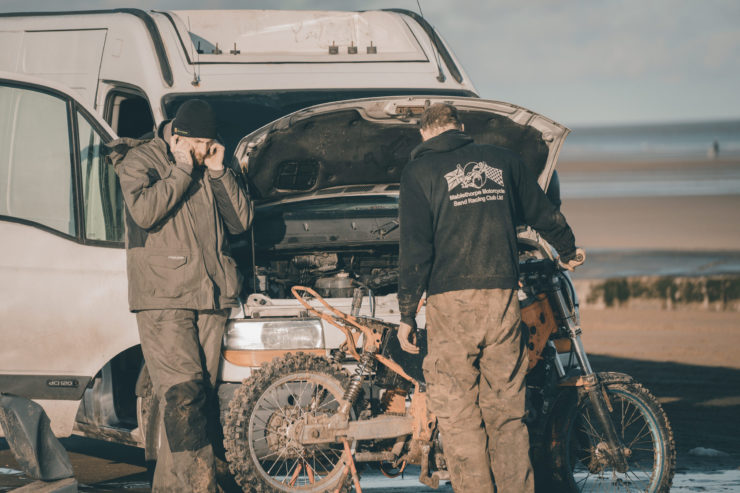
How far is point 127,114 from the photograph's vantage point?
735cm

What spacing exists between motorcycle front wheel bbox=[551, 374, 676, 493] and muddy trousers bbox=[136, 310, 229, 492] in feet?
6.34

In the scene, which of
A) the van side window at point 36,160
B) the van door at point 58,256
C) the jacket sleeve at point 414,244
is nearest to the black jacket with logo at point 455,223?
the jacket sleeve at point 414,244

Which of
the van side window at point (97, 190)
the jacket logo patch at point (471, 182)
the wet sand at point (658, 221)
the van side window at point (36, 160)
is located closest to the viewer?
the jacket logo patch at point (471, 182)

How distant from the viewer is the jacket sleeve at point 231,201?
5672 millimetres

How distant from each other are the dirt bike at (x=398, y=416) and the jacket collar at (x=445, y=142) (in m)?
1.03

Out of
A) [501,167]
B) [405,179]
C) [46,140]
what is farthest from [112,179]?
[501,167]

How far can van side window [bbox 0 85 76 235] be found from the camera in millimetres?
6203

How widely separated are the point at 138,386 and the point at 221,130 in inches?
70.5

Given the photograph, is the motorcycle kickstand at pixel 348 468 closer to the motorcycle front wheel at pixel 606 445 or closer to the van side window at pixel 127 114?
the motorcycle front wheel at pixel 606 445

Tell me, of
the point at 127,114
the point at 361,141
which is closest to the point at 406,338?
the point at 361,141

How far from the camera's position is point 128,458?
745cm

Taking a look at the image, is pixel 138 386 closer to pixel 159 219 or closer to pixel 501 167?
pixel 159 219

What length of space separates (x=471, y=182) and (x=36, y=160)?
9.38 feet

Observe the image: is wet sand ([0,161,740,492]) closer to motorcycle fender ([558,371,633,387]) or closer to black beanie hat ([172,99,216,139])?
motorcycle fender ([558,371,633,387])
